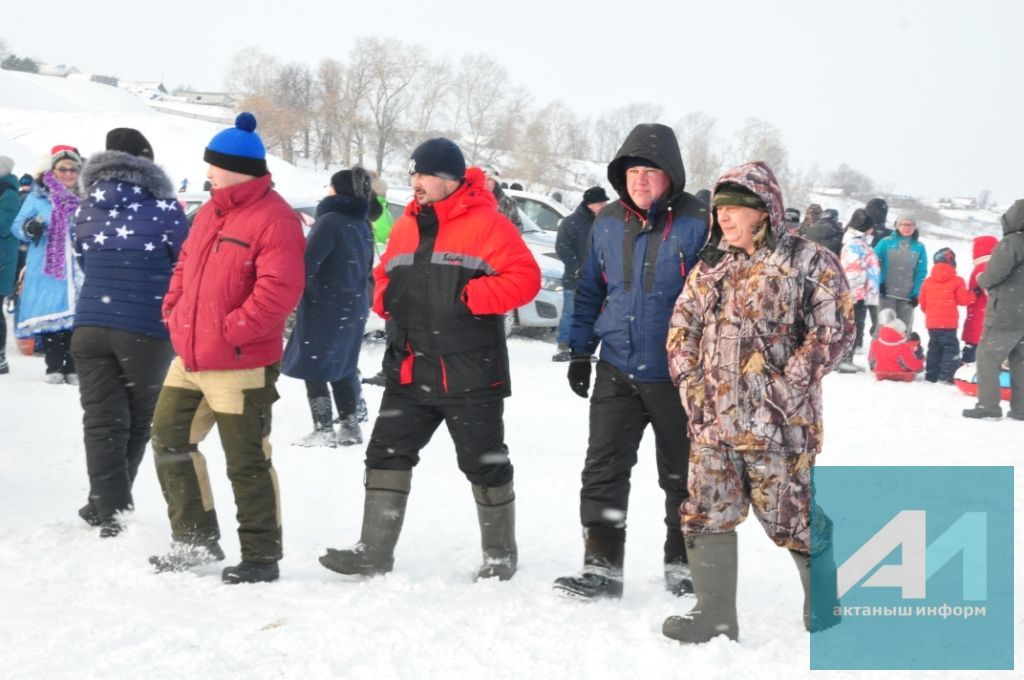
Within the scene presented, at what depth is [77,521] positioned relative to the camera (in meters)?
4.87

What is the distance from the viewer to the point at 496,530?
436 centimetres

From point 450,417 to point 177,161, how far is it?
50387 millimetres

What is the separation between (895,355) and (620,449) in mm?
8333

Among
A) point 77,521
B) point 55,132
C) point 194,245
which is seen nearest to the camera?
point 194,245

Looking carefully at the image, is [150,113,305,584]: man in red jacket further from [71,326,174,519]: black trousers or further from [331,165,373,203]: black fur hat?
[331,165,373,203]: black fur hat

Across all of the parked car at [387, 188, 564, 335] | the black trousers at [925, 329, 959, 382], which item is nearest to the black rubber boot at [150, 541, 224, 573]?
the parked car at [387, 188, 564, 335]

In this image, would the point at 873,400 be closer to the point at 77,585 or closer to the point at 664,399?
the point at 664,399

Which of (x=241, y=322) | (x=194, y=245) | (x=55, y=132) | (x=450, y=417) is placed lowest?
(x=450, y=417)

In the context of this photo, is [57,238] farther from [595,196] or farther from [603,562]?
[603,562]

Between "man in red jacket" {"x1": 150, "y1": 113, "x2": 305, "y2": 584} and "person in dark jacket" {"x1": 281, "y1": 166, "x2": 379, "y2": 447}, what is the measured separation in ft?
7.31

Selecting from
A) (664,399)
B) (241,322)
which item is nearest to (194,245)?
(241,322)

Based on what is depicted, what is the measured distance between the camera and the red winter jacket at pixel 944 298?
36.7ft

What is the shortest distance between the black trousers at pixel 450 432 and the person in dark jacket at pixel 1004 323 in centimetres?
662

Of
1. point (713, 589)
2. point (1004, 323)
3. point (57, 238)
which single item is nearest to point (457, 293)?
point (713, 589)
